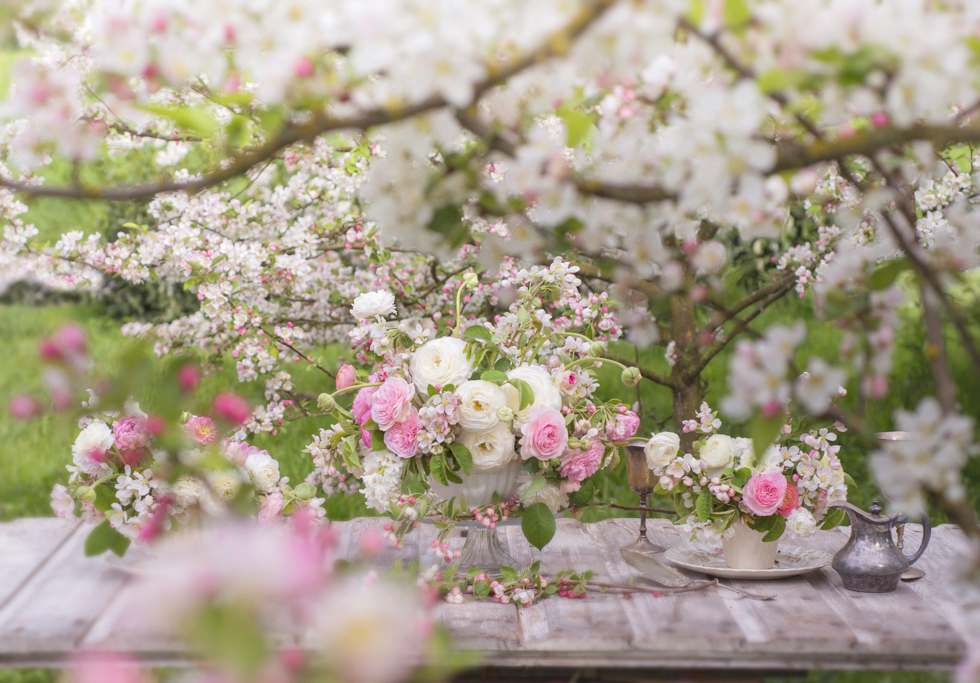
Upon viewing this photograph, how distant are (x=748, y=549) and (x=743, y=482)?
128 mm

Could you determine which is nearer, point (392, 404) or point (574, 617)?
point (574, 617)

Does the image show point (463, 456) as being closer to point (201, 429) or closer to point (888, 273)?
point (201, 429)

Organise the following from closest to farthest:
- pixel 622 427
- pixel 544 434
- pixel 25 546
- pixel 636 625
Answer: pixel 636 625 → pixel 544 434 → pixel 622 427 → pixel 25 546

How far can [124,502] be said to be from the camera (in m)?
1.61

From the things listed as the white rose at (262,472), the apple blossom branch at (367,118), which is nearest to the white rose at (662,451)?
the white rose at (262,472)

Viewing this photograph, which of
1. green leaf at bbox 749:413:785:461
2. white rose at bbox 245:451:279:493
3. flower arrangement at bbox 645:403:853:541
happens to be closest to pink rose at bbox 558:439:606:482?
flower arrangement at bbox 645:403:853:541

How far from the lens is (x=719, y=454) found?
5.44 ft

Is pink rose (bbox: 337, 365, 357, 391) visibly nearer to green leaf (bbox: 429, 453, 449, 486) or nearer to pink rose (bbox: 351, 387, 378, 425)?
pink rose (bbox: 351, 387, 378, 425)

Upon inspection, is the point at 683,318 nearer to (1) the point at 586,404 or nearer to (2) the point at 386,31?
(1) the point at 586,404

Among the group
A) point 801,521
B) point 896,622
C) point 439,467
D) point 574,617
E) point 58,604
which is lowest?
point 896,622

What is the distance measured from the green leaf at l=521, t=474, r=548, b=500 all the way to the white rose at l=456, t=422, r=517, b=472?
0.07 m

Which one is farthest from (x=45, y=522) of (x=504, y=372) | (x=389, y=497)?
(x=504, y=372)

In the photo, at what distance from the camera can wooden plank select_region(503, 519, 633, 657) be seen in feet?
4.46

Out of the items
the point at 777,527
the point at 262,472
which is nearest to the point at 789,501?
the point at 777,527
